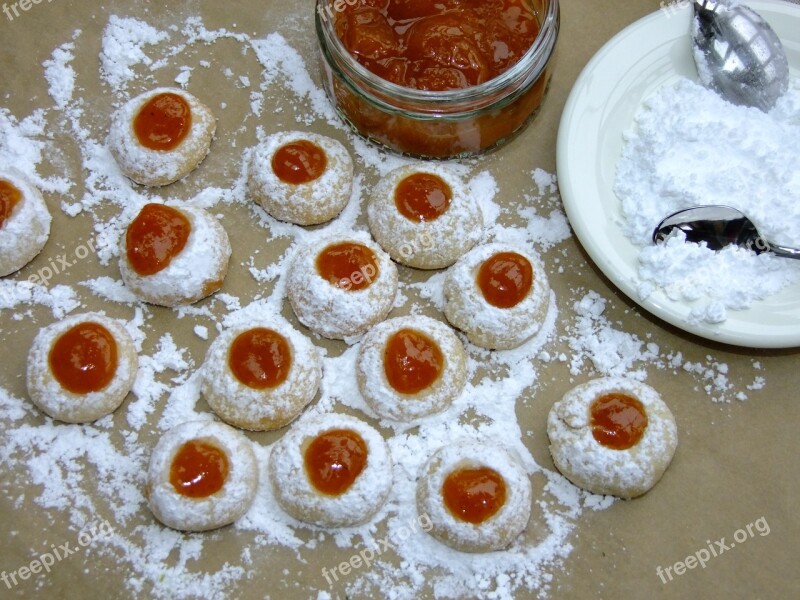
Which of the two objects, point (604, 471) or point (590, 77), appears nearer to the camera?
point (604, 471)

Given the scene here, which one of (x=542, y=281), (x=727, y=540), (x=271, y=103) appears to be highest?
(x=271, y=103)

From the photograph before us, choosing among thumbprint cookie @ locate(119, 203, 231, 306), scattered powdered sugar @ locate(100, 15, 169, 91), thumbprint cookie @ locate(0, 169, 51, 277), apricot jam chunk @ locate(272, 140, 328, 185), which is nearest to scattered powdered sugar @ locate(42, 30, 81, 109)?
scattered powdered sugar @ locate(100, 15, 169, 91)

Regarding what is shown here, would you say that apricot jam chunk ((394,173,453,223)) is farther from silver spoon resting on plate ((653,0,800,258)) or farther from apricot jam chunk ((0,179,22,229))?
apricot jam chunk ((0,179,22,229))

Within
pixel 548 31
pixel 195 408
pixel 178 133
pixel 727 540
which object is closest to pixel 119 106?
pixel 178 133

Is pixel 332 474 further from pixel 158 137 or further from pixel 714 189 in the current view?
pixel 714 189

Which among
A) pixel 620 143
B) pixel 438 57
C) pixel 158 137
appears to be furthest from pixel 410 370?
pixel 158 137

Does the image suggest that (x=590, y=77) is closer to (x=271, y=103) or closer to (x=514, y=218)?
(x=514, y=218)
